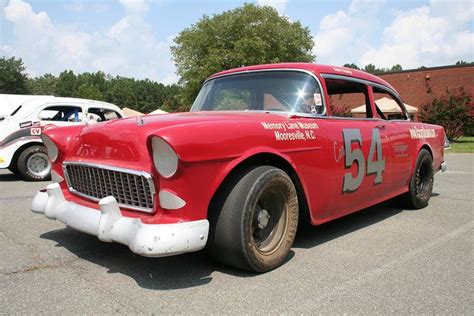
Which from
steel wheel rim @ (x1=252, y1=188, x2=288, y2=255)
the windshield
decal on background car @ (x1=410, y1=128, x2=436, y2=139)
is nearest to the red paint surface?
the windshield

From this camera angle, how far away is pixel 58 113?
30.5 feet

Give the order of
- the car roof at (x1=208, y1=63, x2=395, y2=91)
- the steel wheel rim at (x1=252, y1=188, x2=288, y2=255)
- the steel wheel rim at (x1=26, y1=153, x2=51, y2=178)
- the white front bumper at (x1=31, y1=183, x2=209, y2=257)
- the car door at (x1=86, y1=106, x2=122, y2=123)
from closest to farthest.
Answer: the white front bumper at (x1=31, y1=183, x2=209, y2=257) < the steel wheel rim at (x1=252, y1=188, x2=288, y2=255) < the car roof at (x1=208, y1=63, x2=395, y2=91) < the steel wheel rim at (x1=26, y1=153, x2=51, y2=178) < the car door at (x1=86, y1=106, x2=122, y2=123)

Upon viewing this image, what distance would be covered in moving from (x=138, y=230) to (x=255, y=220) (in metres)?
0.96

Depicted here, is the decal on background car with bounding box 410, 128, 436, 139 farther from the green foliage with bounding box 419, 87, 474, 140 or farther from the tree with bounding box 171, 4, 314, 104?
the tree with bounding box 171, 4, 314, 104

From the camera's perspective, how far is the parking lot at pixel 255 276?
2.58m

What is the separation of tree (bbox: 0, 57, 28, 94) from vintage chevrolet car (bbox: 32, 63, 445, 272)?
264ft

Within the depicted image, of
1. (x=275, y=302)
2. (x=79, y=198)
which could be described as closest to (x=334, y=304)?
(x=275, y=302)

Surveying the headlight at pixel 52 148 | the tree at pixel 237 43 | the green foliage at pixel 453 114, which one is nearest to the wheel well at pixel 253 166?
the headlight at pixel 52 148

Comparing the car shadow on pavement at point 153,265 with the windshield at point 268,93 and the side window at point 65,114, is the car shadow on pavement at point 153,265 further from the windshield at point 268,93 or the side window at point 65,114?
the side window at point 65,114

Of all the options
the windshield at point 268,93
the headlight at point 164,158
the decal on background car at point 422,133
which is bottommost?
the decal on background car at point 422,133

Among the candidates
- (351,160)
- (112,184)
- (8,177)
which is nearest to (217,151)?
(112,184)

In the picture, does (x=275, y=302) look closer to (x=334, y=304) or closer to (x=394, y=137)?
(x=334, y=304)

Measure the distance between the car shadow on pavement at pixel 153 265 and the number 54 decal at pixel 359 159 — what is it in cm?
98

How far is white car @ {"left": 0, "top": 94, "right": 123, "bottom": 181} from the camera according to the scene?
8203 millimetres
